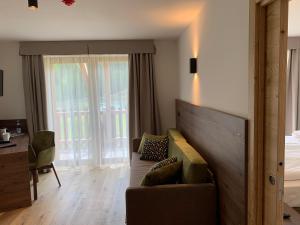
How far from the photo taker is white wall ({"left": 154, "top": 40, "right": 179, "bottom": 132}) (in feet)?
15.7

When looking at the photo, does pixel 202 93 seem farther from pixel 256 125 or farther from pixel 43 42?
pixel 43 42

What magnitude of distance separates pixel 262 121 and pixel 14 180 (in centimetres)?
301

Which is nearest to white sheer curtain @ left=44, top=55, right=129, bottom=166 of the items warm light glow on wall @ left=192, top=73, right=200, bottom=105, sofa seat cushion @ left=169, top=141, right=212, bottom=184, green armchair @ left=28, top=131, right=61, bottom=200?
green armchair @ left=28, top=131, right=61, bottom=200

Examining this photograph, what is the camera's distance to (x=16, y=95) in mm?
4695

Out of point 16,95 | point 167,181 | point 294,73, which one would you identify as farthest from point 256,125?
point 16,95

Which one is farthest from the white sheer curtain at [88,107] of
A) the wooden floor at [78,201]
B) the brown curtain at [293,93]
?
the brown curtain at [293,93]

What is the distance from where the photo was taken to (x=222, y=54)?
2.23 meters

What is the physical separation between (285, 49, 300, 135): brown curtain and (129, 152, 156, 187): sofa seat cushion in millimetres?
2866

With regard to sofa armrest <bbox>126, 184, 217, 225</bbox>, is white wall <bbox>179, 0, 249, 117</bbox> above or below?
above

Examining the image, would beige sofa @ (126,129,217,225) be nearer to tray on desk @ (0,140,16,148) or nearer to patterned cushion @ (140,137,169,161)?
patterned cushion @ (140,137,169,161)

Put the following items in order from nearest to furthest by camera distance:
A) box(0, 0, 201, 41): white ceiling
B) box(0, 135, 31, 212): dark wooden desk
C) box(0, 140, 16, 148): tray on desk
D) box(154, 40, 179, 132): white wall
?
1. box(0, 0, 201, 41): white ceiling
2. box(0, 135, 31, 212): dark wooden desk
3. box(0, 140, 16, 148): tray on desk
4. box(154, 40, 179, 132): white wall

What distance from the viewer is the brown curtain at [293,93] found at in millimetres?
4809

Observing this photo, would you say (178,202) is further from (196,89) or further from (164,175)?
(196,89)

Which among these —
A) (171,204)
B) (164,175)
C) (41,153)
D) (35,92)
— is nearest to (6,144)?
(41,153)
